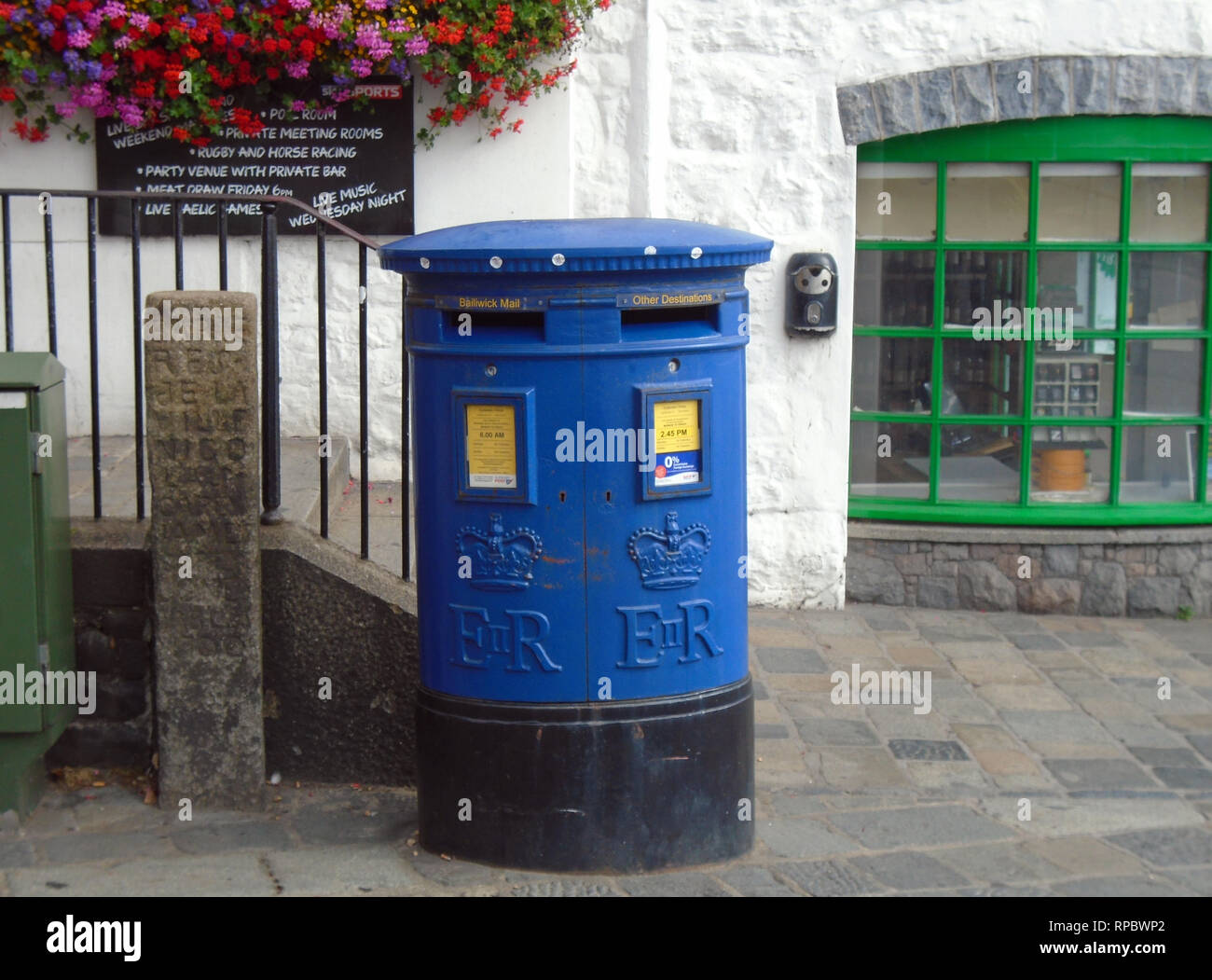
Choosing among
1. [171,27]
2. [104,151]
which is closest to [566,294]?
[171,27]

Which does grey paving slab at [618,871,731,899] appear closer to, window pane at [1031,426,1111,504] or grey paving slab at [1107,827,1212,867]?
grey paving slab at [1107,827,1212,867]

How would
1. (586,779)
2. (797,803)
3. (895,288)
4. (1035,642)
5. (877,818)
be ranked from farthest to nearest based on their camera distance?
(895,288) < (1035,642) < (797,803) < (877,818) < (586,779)

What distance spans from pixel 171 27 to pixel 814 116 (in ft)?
9.43

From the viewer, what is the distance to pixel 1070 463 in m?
7.36

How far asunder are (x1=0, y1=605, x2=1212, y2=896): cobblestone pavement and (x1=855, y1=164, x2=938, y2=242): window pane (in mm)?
2139

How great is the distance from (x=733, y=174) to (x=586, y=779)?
12.1 ft

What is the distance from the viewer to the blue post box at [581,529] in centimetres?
395

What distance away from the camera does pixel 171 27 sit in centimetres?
636

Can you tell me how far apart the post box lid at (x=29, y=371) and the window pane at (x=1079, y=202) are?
4640 millimetres

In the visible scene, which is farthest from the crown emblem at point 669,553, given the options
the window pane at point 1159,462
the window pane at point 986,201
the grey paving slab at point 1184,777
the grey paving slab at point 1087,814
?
the window pane at point 1159,462

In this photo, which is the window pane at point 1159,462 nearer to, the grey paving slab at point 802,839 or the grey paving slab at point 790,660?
the grey paving slab at point 790,660

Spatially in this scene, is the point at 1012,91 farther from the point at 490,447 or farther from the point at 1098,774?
the point at 490,447

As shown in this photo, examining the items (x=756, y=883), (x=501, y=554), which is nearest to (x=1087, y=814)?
(x=756, y=883)

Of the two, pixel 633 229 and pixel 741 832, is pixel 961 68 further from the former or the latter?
pixel 741 832
